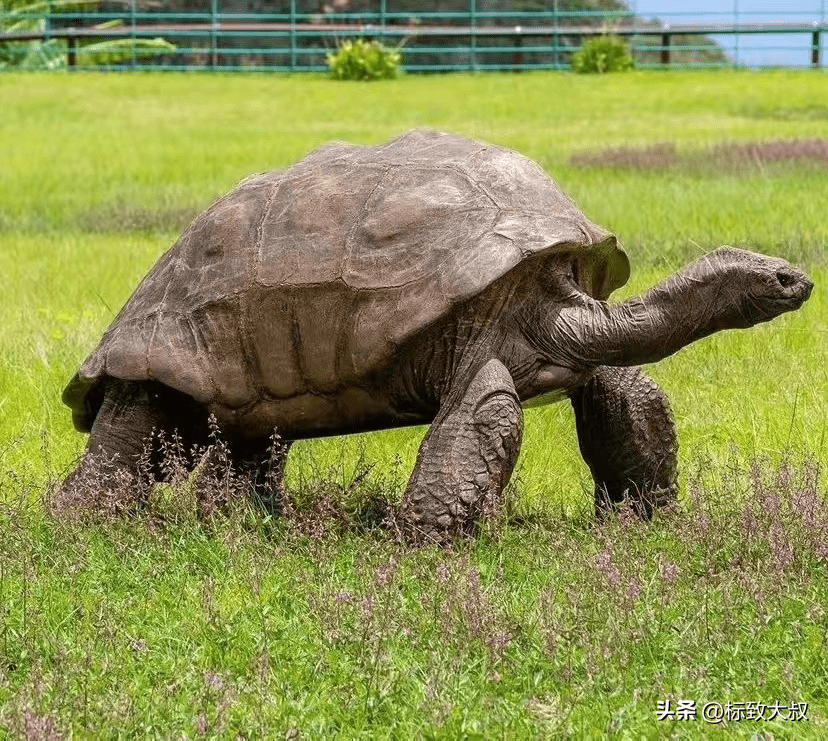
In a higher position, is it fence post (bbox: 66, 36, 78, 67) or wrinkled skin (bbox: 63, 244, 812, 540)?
wrinkled skin (bbox: 63, 244, 812, 540)

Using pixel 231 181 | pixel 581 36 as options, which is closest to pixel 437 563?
pixel 231 181

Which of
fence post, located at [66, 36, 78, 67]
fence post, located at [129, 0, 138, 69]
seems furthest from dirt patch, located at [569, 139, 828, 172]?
fence post, located at [66, 36, 78, 67]

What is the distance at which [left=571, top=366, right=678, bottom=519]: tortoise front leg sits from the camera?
5.69 m

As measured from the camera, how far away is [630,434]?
569 cm

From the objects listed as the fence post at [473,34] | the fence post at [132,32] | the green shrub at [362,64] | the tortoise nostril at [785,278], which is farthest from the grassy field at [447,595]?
the fence post at [132,32]

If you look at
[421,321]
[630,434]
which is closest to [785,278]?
[630,434]

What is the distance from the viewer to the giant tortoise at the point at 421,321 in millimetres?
5082

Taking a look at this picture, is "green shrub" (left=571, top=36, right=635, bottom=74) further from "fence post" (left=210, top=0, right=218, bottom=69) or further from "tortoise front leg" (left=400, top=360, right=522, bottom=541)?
"tortoise front leg" (left=400, top=360, right=522, bottom=541)

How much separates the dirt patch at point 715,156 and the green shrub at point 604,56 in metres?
17.2

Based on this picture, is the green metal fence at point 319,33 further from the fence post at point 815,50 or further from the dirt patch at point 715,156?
the dirt patch at point 715,156

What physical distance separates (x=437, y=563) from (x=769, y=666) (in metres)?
1.20

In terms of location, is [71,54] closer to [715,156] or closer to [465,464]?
[715,156]

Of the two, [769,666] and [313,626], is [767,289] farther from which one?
[313,626]

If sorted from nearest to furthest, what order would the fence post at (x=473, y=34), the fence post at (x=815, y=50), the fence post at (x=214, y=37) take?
the fence post at (x=815, y=50) → the fence post at (x=473, y=34) → the fence post at (x=214, y=37)
